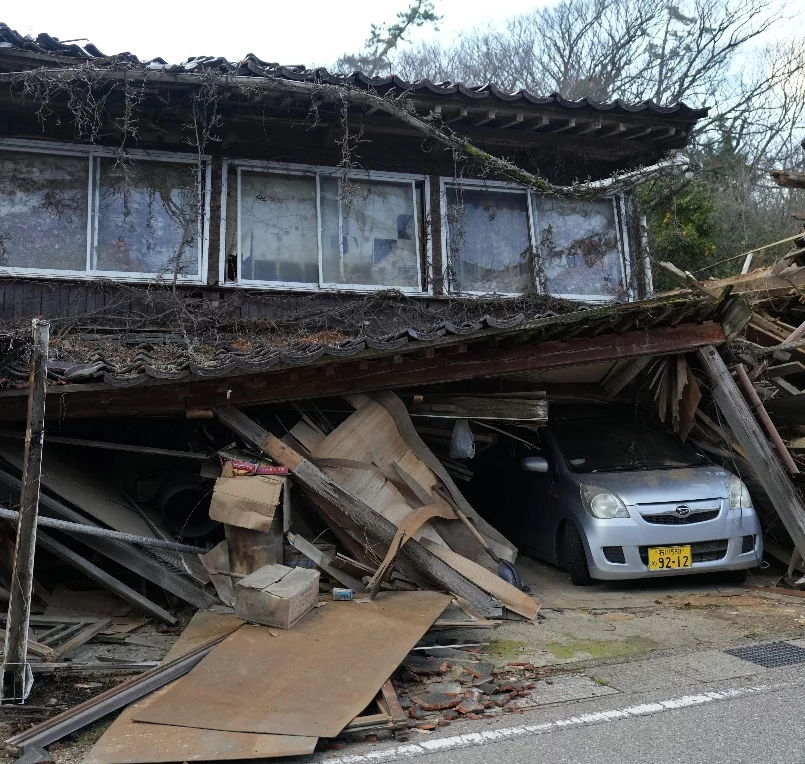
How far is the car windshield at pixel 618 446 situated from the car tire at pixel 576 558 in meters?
0.70

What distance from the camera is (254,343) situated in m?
7.85

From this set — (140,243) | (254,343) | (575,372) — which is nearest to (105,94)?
(140,243)

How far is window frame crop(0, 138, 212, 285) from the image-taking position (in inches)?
321

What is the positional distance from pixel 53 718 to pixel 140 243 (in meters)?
5.95

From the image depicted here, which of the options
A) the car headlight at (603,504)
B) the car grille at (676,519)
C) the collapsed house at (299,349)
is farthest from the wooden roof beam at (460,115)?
the car grille at (676,519)

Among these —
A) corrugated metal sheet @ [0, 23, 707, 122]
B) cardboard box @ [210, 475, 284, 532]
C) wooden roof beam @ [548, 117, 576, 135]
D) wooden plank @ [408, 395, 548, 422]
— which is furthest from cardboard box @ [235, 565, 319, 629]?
wooden roof beam @ [548, 117, 576, 135]

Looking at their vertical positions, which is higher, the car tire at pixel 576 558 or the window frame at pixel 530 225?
the window frame at pixel 530 225

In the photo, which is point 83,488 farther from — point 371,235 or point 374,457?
point 371,235

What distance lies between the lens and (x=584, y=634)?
5.70 m

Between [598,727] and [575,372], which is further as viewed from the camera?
[575,372]

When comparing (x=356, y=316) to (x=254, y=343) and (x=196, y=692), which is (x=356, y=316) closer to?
(x=254, y=343)

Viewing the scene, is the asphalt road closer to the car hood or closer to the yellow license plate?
the yellow license plate

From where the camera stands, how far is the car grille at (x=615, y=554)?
6.76 m

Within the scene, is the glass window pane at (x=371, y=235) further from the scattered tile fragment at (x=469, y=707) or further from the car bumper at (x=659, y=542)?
the scattered tile fragment at (x=469, y=707)
